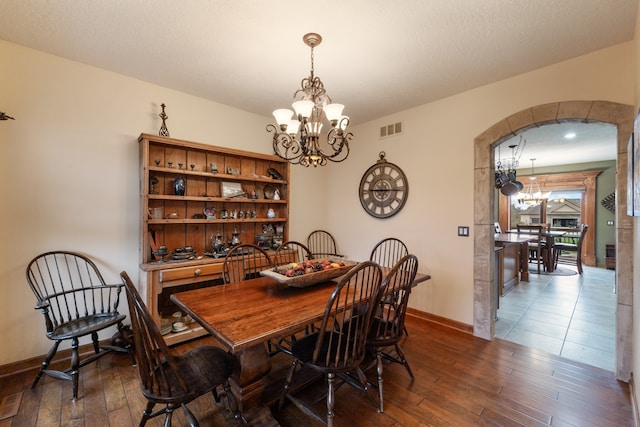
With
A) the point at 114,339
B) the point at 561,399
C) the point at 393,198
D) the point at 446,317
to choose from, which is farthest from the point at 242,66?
the point at 561,399

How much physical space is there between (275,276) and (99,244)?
1955 mm

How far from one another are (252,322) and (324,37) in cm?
A: 214

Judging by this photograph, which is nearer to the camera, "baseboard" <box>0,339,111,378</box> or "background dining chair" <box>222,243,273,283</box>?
"baseboard" <box>0,339,111,378</box>

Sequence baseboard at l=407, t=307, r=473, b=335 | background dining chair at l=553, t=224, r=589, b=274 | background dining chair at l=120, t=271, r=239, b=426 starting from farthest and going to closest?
background dining chair at l=553, t=224, r=589, b=274 < baseboard at l=407, t=307, r=473, b=335 < background dining chair at l=120, t=271, r=239, b=426

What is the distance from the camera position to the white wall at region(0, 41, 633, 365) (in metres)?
2.31

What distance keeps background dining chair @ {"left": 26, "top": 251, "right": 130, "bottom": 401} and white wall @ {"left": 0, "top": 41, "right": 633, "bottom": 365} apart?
4.4 inches

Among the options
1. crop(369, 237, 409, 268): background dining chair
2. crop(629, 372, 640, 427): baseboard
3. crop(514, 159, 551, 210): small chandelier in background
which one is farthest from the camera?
crop(514, 159, 551, 210): small chandelier in background

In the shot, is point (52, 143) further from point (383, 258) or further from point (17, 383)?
point (383, 258)

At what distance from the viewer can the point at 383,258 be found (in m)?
3.91

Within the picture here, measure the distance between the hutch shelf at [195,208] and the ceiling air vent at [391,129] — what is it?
1465 mm

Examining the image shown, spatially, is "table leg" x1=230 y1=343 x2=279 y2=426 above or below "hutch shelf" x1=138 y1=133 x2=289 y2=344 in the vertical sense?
below

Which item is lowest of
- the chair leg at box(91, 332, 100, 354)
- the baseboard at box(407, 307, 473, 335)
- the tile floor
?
the tile floor

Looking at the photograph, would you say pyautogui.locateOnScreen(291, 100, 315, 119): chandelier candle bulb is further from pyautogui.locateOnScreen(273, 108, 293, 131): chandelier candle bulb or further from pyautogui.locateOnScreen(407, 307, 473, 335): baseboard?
pyautogui.locateOnScreen(407, 307, 473, 335): baseboard

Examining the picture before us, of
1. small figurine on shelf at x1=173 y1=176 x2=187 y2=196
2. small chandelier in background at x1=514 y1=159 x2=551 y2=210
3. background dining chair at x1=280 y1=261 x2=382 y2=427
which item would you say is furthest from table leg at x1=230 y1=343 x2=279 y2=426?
small chandelier in background at x1=514 y1=159 x2=551 y2=210
